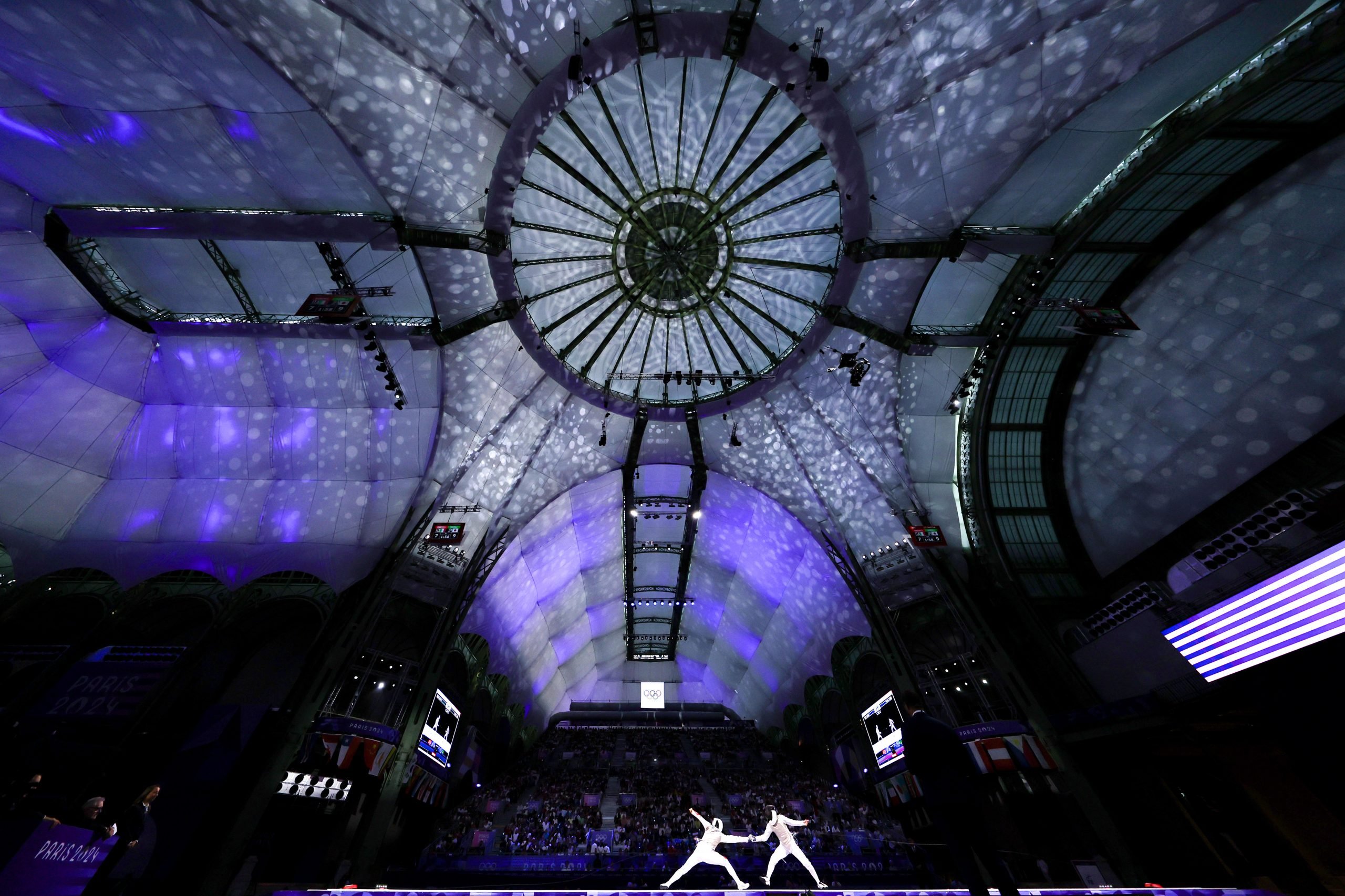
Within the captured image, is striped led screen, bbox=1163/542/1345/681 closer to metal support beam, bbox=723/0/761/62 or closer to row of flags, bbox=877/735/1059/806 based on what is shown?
row of flags, bbox=877/735/1059/806

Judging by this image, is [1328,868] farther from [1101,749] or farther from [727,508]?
[727,508]

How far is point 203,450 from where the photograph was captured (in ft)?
69.4

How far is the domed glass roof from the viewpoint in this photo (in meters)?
16.4

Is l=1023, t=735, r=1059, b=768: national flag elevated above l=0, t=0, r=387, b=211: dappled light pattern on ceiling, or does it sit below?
below

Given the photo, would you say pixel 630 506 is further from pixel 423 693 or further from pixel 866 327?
pixel 866 327

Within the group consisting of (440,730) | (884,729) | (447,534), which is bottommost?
(884,729)

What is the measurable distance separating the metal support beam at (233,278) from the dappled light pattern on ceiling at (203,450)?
1.17 metres

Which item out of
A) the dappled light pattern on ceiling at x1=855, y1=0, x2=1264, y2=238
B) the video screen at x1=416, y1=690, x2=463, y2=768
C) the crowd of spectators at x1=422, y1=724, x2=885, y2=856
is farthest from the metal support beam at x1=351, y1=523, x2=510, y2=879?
the dappled light pattern on ceiling at x1=855, y1=0, x2=1264, y2=238

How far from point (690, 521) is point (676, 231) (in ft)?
58.5

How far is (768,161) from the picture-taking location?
1750 centimetres

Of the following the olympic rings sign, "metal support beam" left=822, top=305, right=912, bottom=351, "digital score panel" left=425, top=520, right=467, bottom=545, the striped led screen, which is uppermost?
"metal support beam" left=822, top=305, right=912, bottom=351

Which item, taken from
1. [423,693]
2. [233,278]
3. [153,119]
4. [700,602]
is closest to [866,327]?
[153,119]

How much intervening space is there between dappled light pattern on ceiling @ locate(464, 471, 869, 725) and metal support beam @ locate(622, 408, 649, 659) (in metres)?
0.48

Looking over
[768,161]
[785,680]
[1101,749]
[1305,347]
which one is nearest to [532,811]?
[785,680]
